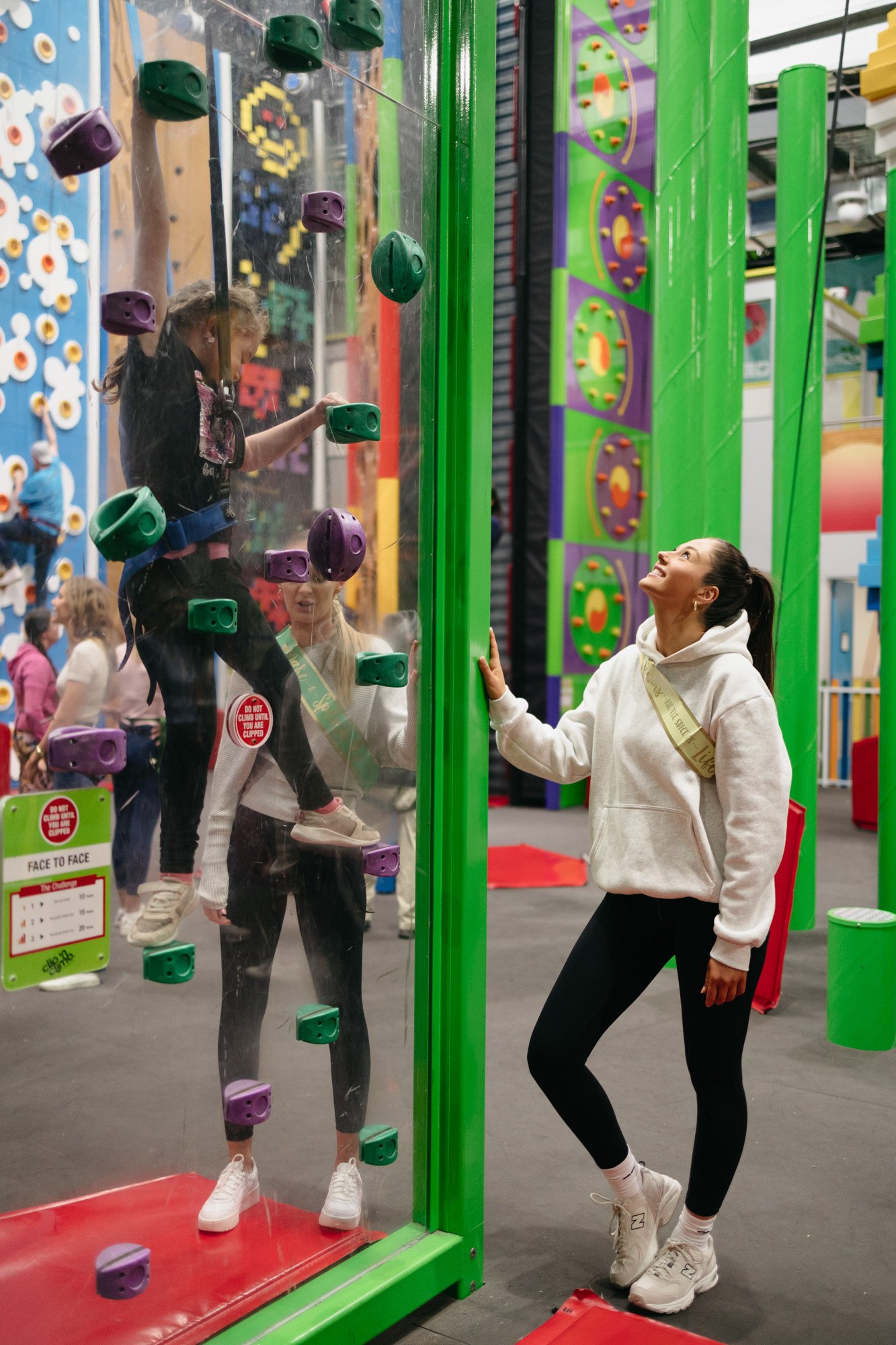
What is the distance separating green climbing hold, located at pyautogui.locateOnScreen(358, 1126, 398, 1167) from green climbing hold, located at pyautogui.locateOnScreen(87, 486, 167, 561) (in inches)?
41.0

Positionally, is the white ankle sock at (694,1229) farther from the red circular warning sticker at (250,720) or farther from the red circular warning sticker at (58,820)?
the red circular warning sticker at (58,820)

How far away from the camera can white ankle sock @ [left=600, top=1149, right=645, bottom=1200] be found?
2094 millimetres

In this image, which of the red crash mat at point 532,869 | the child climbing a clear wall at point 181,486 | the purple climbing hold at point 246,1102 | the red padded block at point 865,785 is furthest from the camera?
the red padded block at point 865,785

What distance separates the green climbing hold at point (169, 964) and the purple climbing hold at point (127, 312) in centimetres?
78

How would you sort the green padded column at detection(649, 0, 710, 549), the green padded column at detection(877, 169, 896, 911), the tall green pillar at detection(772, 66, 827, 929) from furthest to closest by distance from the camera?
the tall green pillar at detection(772, 66, 827, 929), the green padded column at detection(649, 0, 710, 549), the green padded column at detection(877, 169, 896, 911)

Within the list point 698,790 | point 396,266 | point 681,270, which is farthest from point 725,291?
point 698,790

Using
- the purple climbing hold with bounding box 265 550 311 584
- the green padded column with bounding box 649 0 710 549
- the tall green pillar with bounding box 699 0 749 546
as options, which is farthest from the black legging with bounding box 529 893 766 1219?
the tall green pillar with bounding box 699 0 749 546

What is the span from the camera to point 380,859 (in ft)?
6.44

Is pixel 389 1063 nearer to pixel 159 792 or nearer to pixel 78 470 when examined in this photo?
pixel 159 792

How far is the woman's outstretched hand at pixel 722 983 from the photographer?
6.38 ft

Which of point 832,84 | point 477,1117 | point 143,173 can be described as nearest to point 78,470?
point 143,173

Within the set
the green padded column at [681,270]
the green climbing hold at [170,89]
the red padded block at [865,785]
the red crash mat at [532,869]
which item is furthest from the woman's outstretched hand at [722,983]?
the red padded block at [865,785]

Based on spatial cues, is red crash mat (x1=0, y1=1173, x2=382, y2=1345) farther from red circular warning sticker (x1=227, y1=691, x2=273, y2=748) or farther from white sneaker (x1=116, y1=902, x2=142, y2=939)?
red circular warning sticker (x1=227, y1=691, x2=273, y2=748)

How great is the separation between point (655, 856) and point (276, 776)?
0.64m
